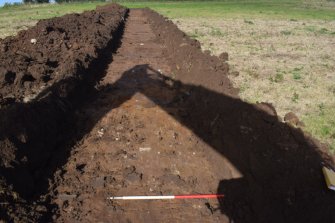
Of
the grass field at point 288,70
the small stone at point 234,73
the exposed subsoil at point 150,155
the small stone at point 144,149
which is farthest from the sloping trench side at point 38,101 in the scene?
the grass field at point 288,70

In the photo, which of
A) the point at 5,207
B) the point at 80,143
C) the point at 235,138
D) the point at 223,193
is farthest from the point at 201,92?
the point at 5,207

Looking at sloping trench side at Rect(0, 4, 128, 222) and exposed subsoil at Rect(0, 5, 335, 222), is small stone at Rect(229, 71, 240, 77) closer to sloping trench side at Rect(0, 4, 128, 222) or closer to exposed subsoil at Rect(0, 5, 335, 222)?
exposed subsoil at Rect(0, 5, 335, 222)

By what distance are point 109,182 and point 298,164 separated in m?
2.86

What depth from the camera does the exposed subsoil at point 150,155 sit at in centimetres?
534

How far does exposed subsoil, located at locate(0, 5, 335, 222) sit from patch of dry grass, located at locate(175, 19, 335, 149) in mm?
995

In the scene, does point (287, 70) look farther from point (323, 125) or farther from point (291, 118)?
point (291, 118)

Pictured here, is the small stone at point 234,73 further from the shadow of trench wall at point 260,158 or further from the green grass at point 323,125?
the green grass at point 323,125

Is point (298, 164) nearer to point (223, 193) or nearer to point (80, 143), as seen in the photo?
point (223, 193)

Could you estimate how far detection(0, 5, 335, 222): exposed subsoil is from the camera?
17.5ft

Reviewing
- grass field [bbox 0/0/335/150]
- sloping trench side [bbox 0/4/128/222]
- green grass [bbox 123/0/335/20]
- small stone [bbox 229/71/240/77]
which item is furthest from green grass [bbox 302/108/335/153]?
green grass [bbox 123/0/335/20]

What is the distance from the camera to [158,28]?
20.7 meters

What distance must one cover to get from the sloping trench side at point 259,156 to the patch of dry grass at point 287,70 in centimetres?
91

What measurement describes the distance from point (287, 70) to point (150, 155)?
24.7 feet

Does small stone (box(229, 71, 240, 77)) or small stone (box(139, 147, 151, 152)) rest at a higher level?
small stone (box(229, 71, 240, 77))
